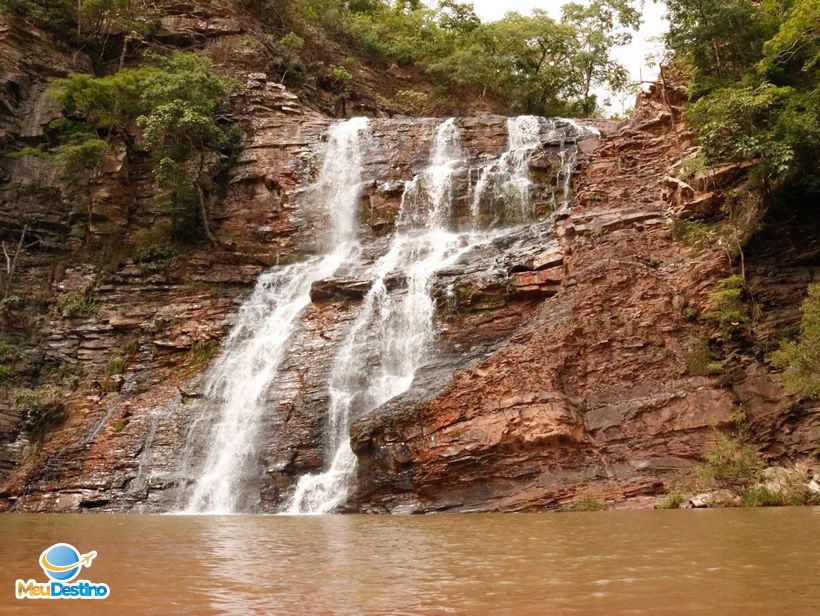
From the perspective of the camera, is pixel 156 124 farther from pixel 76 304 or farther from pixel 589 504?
pixel 589 504

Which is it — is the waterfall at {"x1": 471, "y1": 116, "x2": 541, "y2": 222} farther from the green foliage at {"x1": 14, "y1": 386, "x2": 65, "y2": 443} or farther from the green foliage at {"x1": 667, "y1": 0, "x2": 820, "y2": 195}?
the green foliage at {"x1": 14, "y1": 386, "x2": 65, "y2": 443}

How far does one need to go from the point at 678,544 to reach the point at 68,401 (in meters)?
21.6

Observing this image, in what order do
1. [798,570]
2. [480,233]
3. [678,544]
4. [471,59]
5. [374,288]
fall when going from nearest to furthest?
1. [798,570]
2. [678,544]
3. [374,288]
4. [480,233]
5. [471,59]

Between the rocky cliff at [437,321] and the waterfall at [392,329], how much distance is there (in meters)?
0.54

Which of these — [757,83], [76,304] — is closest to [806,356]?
[757,83]

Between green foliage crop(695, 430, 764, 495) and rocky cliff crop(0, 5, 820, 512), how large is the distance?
649 mm

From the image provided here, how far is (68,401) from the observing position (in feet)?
77.2

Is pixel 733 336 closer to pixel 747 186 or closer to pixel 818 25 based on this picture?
pixel 747 186

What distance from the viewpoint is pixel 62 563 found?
546cm

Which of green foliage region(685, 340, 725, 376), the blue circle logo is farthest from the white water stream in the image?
the blue circle logo

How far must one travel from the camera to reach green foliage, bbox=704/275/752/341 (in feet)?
54.1

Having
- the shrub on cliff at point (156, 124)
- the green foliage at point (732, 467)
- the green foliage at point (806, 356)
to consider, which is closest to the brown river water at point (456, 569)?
the green foliage at point (732, 467)

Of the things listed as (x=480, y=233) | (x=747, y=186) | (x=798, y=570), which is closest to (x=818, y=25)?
(x=747, y=186)

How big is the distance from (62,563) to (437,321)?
15.9 metres
